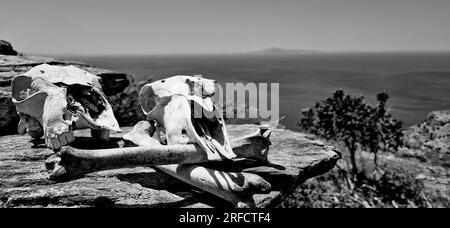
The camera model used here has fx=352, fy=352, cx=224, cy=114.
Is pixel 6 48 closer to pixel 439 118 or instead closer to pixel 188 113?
pixel 188 113

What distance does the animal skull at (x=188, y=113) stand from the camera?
5.06 meters

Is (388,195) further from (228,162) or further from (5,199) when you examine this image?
(5,199)

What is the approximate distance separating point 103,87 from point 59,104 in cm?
518

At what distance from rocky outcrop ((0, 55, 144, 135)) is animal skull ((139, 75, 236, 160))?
3784 millimetres

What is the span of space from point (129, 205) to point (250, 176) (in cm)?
166

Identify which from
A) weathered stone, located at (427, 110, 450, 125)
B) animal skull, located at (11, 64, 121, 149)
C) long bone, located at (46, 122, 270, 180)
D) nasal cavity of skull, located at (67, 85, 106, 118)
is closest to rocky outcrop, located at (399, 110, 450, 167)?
weathered stone, located at (427, 110, 450, 125)

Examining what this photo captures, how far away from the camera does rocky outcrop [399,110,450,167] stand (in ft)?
52.0

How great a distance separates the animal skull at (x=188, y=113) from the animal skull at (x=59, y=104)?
86 cm

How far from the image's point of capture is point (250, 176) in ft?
15.9

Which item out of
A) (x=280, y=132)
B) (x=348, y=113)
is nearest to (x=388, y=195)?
(x=348, y=113)

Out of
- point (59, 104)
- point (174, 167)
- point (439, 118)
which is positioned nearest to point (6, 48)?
point (59, 104)

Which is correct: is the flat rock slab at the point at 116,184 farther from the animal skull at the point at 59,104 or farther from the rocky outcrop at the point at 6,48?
the rocky outcrop at the point at 6,48

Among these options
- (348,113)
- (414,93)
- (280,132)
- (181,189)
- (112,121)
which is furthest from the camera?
(414,93)

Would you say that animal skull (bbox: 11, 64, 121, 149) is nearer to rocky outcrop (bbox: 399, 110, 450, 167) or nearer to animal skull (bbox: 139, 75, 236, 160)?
animal skull (bbox: 139, 75, 236, 160)
